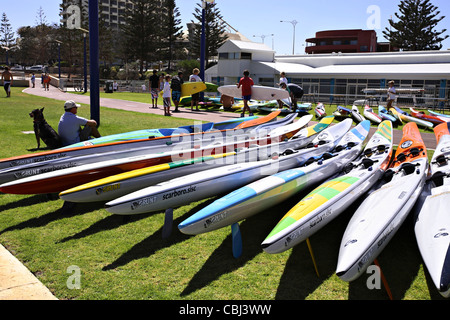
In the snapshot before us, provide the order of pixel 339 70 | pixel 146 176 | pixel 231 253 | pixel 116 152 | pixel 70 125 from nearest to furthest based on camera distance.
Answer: pixel 231 253 → pixel 146 176 → pixel 116 152 → pixel 70 125 → pixel 339 70

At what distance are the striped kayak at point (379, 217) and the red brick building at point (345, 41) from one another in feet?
201

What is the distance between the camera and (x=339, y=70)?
3062cm

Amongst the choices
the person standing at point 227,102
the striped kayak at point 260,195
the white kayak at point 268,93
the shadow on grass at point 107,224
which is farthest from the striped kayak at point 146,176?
the person standing at point 227,102

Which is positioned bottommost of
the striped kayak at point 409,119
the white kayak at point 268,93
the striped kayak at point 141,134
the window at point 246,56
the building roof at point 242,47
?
the striped kayak at point 141,134

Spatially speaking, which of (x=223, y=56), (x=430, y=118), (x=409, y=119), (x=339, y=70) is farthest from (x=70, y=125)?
(x=223, y=56)

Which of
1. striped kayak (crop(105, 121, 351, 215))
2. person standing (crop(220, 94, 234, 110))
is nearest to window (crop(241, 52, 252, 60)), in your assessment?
person standing (crop(220, 94, 234, 110))

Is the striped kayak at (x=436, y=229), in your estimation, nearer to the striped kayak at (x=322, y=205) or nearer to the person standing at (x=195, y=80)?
the striped kayak at (x=322, y=205)

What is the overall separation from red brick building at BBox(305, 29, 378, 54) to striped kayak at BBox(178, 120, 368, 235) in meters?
61.2

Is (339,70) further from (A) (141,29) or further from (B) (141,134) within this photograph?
(A) (141,29)

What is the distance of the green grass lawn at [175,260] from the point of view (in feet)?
10.7

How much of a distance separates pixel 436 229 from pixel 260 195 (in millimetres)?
1834

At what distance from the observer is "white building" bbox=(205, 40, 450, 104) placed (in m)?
26.1

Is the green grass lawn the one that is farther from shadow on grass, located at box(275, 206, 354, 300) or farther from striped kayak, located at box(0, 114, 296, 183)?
striped kayak, located at box(0, 114, 296, 183)
